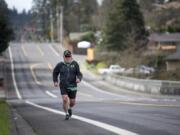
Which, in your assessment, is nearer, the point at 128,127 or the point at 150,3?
the point at 128,127

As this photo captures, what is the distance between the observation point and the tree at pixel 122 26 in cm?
9862

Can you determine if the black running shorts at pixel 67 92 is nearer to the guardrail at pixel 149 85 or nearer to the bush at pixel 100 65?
the guardrail at pixel 149 85

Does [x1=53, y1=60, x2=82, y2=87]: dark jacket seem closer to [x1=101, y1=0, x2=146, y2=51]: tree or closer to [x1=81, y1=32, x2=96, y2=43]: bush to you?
[x1=101, y1=0, x2=146, y2=51]: tree

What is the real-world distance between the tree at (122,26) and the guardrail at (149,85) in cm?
3288

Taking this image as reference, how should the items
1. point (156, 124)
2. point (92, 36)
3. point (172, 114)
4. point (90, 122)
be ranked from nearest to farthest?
point (156, 124)
point (90, 122)
point (172, 114)
point (92, 36)

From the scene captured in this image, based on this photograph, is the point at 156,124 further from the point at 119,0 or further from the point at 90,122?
the point at 119,0

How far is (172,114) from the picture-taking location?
1638 cm

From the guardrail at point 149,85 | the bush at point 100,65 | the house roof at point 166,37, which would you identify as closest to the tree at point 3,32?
the guardrail at point 149,85

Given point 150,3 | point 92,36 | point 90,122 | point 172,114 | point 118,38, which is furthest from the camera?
point 150,3

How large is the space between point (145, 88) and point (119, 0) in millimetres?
52699

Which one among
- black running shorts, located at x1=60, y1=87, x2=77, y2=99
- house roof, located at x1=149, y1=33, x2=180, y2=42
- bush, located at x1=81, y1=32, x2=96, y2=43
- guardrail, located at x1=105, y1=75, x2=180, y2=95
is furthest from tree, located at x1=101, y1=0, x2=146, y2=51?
black running shorts, located at x1=60, y1=87, x2=77, y2=99

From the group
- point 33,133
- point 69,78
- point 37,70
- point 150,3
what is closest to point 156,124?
point 33,133

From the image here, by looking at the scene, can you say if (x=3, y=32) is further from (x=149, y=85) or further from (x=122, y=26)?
(x=122, y=26)

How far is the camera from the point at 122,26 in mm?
99625
